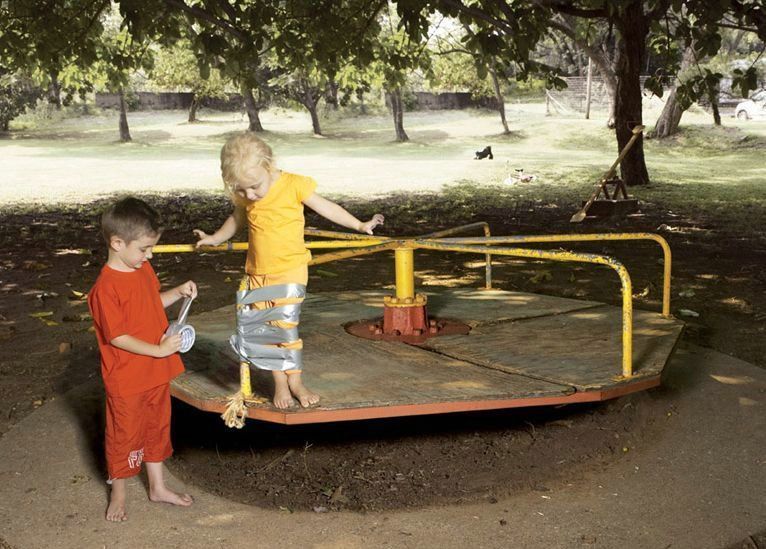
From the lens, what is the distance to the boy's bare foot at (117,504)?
3939 millimetres

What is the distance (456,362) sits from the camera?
16.0 feet

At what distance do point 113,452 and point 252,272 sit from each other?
0.93 m

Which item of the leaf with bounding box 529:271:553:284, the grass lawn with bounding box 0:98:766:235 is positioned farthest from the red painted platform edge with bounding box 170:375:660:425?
the grass lawn with bounding box 0:98:766:235

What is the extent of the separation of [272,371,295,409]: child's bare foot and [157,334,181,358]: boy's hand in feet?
1.57

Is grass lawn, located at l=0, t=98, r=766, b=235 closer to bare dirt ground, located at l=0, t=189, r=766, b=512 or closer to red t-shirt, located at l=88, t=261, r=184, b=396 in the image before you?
bare dirt ground, located at l=0, t=189, r=766, b=512

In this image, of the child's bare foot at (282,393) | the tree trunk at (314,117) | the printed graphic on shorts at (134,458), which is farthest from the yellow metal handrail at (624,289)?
the tree trunk at (314,117)

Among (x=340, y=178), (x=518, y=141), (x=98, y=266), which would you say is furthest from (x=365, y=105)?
(x=98, y=266)

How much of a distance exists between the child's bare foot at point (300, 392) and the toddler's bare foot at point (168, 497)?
648mm

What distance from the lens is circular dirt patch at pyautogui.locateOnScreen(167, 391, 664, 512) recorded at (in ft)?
14.0

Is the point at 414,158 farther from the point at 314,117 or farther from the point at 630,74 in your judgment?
the point at 630,74

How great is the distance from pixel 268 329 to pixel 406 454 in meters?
1.21

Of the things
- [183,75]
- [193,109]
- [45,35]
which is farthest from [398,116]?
[45,35]

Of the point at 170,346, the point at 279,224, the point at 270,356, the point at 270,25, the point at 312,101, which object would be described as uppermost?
the point at 270,25

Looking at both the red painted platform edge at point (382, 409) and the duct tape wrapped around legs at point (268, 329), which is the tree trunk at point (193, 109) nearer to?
the duct tape wrapped around legs at point (268, 329)
